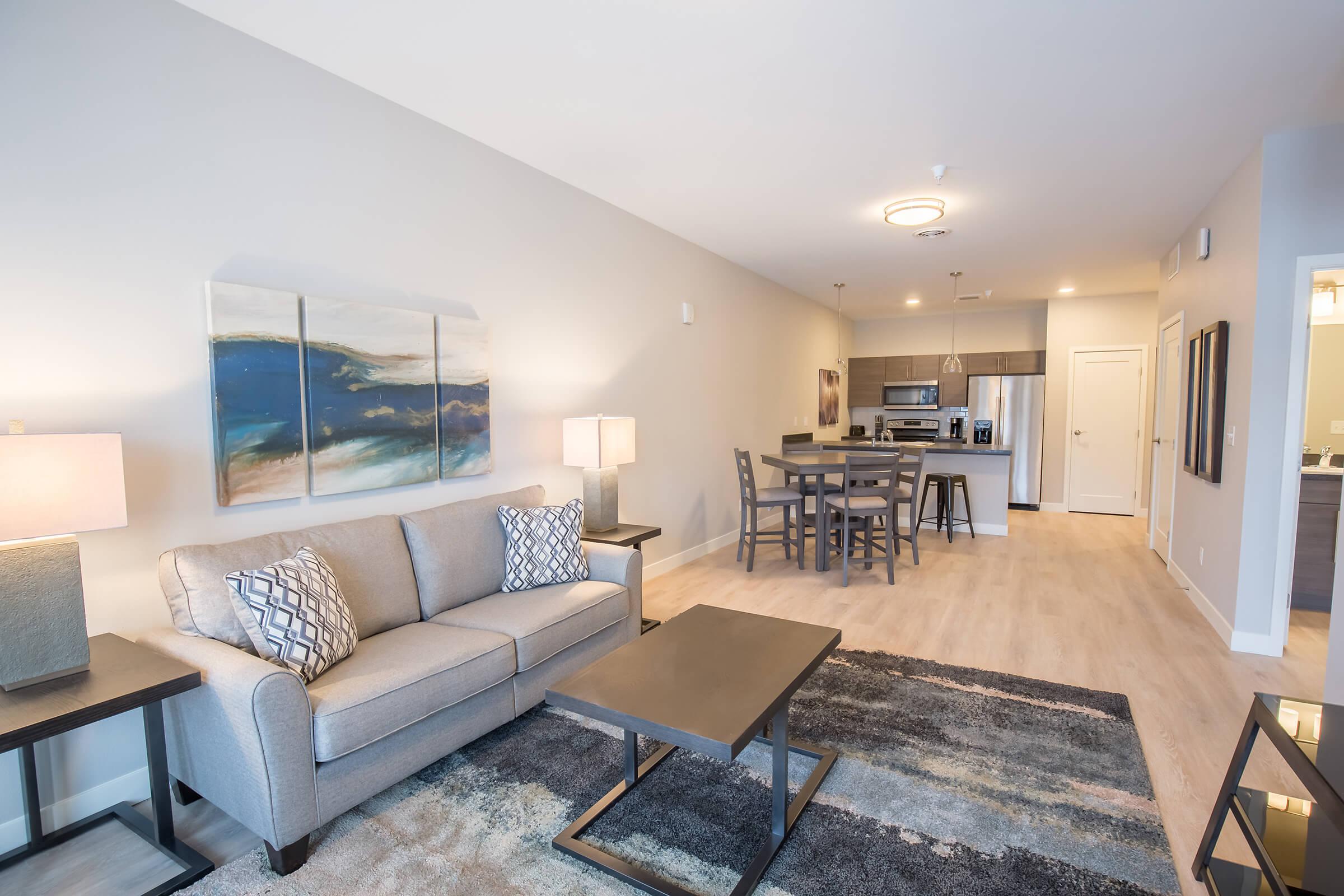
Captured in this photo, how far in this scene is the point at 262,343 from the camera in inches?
95.1

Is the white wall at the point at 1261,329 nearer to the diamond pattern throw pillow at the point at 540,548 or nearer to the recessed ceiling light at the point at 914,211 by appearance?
the recessed ceiling light at the point at 914,211

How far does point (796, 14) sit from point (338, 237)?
1.99 m

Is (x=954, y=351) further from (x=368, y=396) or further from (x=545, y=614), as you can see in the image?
(x=368, y=396)

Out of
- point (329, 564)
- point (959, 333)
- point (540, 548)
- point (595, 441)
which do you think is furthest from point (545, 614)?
point (959, 333)

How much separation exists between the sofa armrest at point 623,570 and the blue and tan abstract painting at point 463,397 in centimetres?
75

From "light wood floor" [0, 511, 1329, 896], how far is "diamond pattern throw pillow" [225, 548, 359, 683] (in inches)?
21.6

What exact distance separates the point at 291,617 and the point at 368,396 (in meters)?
1.09

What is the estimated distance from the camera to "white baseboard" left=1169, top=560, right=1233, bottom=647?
3504 millimetres

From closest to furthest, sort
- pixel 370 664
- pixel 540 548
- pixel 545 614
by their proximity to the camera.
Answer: pixel 370 664 → pixel 545 614 → pixel 540 548

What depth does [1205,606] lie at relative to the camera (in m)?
3.94

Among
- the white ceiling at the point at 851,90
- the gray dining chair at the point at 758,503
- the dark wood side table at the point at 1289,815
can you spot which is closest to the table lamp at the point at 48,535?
the white ceiling at the point at 851,90

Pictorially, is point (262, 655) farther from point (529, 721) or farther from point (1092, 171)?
point (1092, 171)

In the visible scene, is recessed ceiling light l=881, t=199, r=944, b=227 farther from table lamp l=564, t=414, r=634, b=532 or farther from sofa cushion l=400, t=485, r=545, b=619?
sofa cushion l=400, t=485, r=545, b=619

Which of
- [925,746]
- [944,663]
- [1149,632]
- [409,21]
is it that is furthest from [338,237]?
[1149,632]
